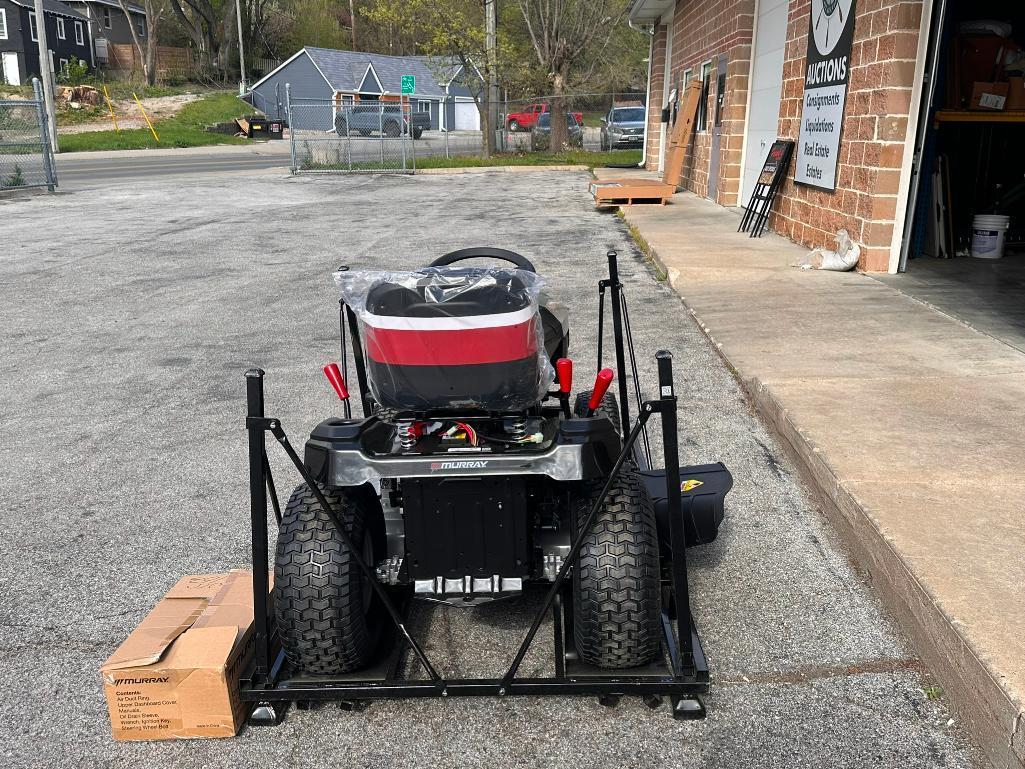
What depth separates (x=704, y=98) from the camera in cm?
1719

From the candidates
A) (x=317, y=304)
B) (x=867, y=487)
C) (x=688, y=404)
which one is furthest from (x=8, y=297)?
(x=867, y=487)

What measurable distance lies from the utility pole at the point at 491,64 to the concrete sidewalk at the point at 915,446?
2354 cm

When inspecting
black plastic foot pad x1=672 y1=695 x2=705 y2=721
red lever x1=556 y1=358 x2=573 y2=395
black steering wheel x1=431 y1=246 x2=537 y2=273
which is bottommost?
black plastic foot pad x1=672 y1=695 x2=705 y2=721

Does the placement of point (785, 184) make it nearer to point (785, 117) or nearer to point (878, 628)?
point (785, 117)

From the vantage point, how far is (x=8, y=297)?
30.1 ft

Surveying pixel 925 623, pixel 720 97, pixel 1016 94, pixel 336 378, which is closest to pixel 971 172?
pixel 1016 94

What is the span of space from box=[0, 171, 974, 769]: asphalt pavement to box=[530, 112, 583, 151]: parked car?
2416cm

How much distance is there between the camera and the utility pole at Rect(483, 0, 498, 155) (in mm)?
29516

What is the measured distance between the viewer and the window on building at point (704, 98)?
1675 cm

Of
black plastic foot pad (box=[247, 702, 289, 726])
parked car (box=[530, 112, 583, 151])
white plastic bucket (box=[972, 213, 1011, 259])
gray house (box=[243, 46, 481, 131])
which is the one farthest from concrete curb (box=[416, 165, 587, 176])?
gray house (box=[243, 46, 481, 131])

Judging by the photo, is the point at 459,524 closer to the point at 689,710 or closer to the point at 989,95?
the point at 689,710

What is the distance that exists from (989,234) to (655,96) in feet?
57.6

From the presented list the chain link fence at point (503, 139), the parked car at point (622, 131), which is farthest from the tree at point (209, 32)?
the parked car at point (622, 131)

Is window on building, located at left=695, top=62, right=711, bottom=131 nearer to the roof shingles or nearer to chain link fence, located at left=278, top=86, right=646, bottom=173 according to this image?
chain link fence, located at left=278, top=86, right=646, bottom=173
